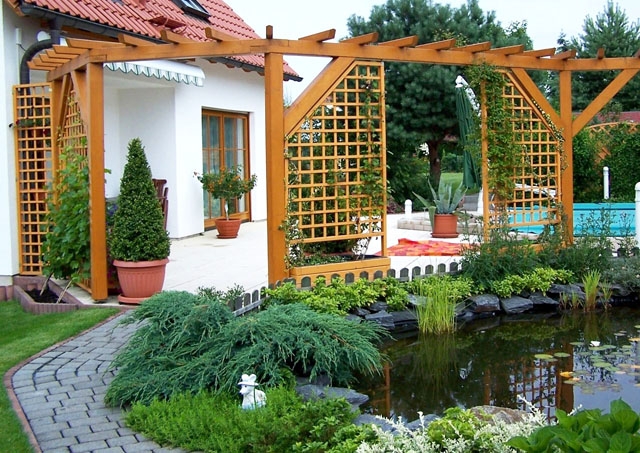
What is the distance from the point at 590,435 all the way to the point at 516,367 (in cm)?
343

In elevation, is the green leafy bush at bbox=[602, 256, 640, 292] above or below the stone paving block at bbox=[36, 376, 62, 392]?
above

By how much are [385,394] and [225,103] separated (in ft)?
34.4

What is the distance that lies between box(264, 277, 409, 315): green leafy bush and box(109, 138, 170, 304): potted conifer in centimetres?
140

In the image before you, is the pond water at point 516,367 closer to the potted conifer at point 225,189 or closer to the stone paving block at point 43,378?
the stone paving block at point 43,378

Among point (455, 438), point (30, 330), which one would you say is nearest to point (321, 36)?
point (30, 330)

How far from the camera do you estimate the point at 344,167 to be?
28.0ft

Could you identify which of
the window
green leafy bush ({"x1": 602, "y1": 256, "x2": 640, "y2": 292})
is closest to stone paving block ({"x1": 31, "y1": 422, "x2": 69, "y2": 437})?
green leafy bush ({"x1": 602, "y1": 256, "x2": 640, "y2": 292})

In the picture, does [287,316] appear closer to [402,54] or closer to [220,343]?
[220,343]

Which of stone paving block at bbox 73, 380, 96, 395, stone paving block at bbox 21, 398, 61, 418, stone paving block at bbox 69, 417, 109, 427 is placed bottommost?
stone paving block at bbox 69, 417, 109, 427

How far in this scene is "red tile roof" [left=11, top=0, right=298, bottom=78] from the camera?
1009 centimetres

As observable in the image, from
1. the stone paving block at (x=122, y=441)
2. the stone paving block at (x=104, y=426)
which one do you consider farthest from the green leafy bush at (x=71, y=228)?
the stone paving block at (x=122, y=441)

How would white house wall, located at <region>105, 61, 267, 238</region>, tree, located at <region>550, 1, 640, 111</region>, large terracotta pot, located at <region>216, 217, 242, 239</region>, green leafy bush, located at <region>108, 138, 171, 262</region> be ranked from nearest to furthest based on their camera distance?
green leafy bush, located at <region>108, 138, 171, 262</region>, white house wall, located at <region>105, 61, 267, 238</region>, large terracotta pot, located at <region>216, 217, 242, 239</region>, tree, located at <region>550, 1, 640, 111</region>

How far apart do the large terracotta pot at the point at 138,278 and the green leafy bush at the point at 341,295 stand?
1.37 metres

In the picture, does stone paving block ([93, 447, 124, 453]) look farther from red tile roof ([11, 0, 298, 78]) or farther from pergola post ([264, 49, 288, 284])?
red tile roof ([11, 0, 298, 78])
